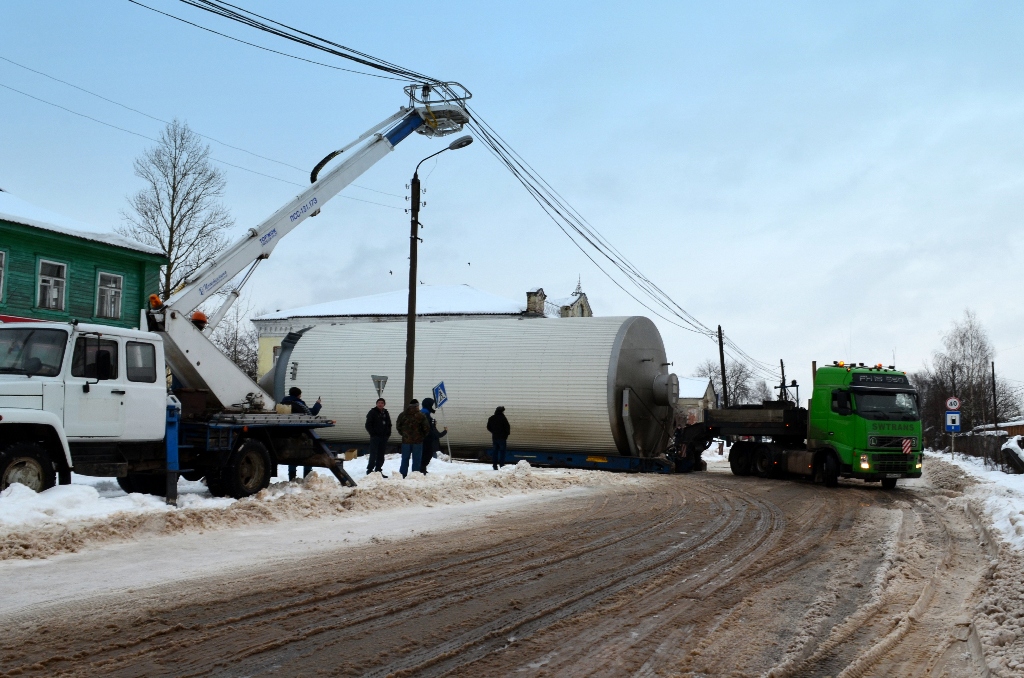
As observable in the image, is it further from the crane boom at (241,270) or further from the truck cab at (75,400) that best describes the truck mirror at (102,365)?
the crane boom at (241,270)

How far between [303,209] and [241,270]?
1729 mm

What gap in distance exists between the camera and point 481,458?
997 inches

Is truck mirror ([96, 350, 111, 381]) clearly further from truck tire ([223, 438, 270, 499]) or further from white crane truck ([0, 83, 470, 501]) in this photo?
truck tire ([223, 438, 270, 499])

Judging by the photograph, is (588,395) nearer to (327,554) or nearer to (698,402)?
(327,554)

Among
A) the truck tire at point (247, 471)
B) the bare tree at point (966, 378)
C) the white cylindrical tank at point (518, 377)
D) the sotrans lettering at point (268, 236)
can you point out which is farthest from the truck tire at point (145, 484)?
the bare tree at point (966, 378)

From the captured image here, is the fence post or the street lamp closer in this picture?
the fence post

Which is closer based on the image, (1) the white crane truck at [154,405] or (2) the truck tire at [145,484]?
(1) the white crane truck at [154,405]

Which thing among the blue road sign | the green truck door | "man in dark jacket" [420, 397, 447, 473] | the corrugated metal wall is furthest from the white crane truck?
the green truck door

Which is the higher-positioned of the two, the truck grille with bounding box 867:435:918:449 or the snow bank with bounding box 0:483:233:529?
the truck grille with bounding box 867:435:918:449

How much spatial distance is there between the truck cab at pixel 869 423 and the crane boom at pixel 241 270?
1053 cm

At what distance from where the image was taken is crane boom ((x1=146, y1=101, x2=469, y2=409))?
44.0ft

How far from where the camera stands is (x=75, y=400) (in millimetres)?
10961

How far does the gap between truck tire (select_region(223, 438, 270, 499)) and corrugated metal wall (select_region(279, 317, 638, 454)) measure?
11.4m

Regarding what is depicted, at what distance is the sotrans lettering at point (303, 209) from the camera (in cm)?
1606
